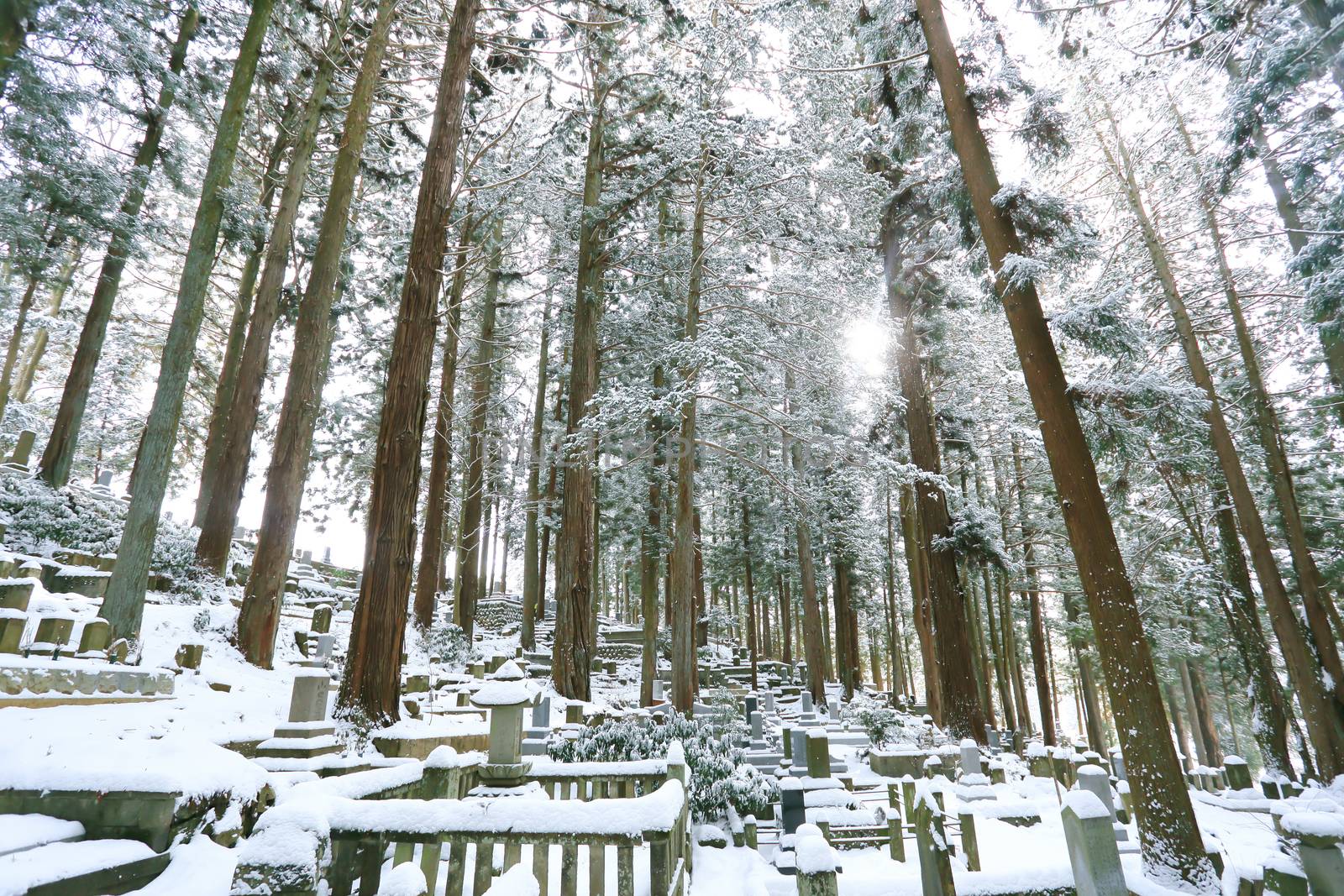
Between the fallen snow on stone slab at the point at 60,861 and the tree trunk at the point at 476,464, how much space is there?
14.2m

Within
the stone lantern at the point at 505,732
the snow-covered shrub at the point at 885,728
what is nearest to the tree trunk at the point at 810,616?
the snow-covered shrub at the point at 885,728

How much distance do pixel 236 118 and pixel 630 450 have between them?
9.36 metres

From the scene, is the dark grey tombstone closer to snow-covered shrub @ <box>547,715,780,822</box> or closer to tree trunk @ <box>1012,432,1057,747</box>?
snow-covered shrub @ <box>547,715,780,822</box>

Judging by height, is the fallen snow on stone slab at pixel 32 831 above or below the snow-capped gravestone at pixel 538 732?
above

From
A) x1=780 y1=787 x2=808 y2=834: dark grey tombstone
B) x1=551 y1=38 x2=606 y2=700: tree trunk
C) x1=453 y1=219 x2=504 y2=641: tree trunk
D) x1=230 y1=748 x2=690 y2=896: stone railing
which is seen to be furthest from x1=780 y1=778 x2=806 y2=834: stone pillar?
x1=453 y1=219 x2=504 y2=641: tree trunk

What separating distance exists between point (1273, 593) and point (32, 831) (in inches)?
623

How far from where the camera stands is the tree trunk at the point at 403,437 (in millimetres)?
6031

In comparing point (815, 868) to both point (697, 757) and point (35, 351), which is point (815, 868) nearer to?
point (697, 757)

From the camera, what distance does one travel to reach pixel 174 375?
8.43 m

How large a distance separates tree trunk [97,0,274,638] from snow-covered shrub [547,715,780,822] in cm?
564

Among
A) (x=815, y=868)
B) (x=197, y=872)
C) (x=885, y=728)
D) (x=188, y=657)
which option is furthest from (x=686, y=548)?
(x=197, y=872)

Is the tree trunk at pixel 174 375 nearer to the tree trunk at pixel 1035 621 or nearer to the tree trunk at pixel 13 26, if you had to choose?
the tree trunk at pixel 13 26

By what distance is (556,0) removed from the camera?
9.17 metres

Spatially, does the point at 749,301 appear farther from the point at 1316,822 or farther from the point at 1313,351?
the point at 1313,351
